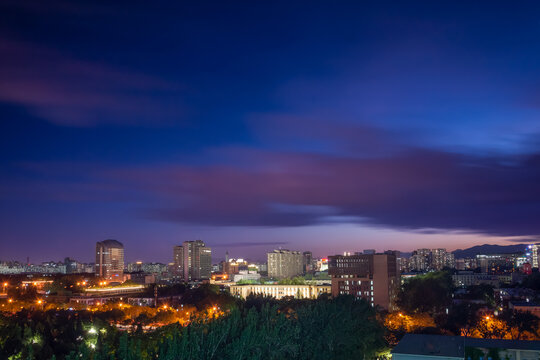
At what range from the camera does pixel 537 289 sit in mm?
54156

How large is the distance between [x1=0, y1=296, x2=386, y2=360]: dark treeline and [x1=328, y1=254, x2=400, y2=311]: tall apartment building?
24537 millimetres

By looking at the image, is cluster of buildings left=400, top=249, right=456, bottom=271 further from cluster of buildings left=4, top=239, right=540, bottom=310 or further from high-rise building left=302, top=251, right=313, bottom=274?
high-rise building left=302, top=251, right=313, bottom=274

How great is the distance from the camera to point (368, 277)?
53562 millimetres

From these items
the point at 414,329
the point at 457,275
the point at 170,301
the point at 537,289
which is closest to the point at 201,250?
the point at 457,275

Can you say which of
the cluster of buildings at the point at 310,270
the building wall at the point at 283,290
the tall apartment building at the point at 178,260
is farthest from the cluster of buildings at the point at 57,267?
the building wall at the point at 283,290

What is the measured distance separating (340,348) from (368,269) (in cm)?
3623

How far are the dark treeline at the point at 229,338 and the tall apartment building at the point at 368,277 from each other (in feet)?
80.5

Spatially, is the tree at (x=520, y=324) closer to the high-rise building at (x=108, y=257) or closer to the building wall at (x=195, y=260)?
the high-rise building at (x=108, y=257)

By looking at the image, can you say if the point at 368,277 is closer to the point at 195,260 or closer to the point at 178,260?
the point at 195,260

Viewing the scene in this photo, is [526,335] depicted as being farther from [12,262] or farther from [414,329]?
[12,262]

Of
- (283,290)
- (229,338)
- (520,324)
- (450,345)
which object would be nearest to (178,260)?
(283,290)

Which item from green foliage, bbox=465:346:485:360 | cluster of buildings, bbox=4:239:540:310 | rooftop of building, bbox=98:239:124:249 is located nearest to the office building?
cluster of buildings, bbox=4:239:540:310

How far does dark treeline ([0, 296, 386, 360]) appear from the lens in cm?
1113

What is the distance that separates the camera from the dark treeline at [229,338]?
11133 mm
